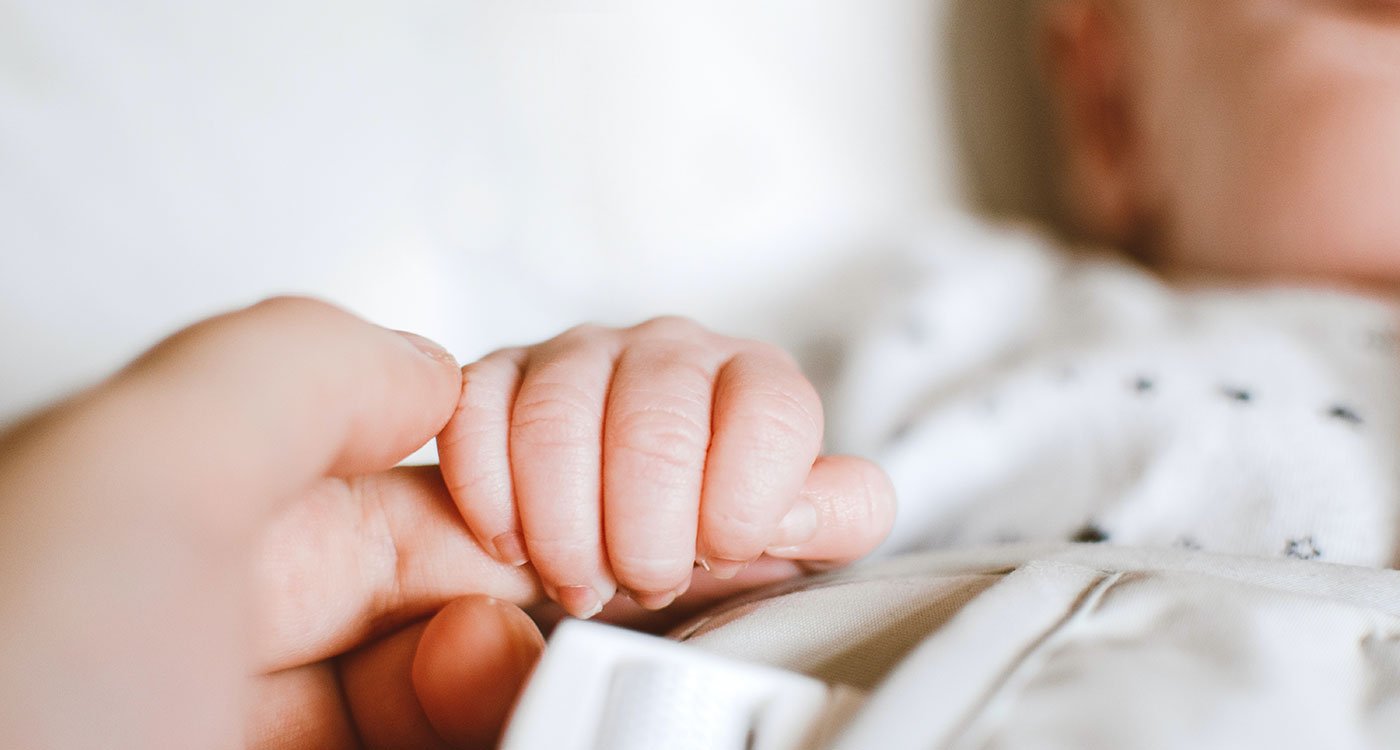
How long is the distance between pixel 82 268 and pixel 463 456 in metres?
0.36

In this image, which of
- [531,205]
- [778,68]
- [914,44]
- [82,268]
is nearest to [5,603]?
[82,268]

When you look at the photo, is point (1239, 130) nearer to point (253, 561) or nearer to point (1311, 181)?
point (1311, 181)

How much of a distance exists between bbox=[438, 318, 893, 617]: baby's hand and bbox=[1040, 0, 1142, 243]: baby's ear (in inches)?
25.9

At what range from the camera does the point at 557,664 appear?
287 millimetres

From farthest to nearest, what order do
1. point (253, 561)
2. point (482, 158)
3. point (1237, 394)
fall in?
point (482, 158), point (1237, 394), point (253, 561)

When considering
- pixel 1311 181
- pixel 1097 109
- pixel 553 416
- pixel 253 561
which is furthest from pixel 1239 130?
pixel 253 561

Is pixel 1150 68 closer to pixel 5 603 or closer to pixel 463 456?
pixel 463 456

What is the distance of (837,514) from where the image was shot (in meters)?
0.46

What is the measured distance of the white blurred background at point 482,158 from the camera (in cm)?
59

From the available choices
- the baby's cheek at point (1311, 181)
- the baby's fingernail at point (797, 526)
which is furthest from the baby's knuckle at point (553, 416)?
the baby's cheek at point (1311, 181)

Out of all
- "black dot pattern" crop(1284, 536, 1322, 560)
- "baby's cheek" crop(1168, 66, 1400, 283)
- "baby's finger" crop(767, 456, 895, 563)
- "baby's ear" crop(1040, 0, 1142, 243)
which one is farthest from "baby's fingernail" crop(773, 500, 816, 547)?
"baby's ear" crop(1040, 0, 1142, 243)

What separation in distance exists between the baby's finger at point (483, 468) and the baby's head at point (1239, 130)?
0.63m

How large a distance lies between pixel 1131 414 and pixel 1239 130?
0.30 meters

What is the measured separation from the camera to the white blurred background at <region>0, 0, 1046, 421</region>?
592 millimetres
